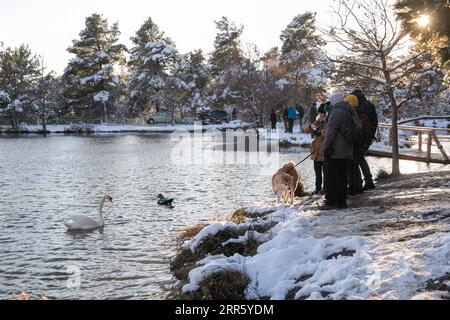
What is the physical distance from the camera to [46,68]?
208 ft

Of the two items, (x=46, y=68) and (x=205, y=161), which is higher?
(x=46, y=68)

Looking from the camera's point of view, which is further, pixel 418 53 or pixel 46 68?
pixel 46 68

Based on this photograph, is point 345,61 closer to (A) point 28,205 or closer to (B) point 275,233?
(B) point 275,233

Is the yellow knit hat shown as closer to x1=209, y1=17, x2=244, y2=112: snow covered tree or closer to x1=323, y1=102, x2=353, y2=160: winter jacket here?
x1=323, y1=102, x2=353, y2=160: winter jacket

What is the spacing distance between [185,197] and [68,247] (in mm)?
5522

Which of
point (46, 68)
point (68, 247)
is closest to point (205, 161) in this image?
point (68, 247)

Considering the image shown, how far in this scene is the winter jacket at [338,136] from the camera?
8133mm

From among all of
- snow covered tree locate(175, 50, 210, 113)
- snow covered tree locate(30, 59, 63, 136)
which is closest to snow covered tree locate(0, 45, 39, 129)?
snow covered tree locate(30, 59, 63, 136)

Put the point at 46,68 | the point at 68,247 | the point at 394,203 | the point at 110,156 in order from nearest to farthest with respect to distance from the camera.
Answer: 1. the point at 394,203
2. the point at 68,247
3. the point at 110,156
4. the point at 46,68

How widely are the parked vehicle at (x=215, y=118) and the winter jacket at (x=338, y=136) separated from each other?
5098 centimetres

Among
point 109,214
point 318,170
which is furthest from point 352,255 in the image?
point 109,214

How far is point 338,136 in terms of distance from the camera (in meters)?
8.17

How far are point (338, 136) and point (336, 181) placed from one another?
781 millimetres

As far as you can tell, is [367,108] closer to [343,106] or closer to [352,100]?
[352,100]
